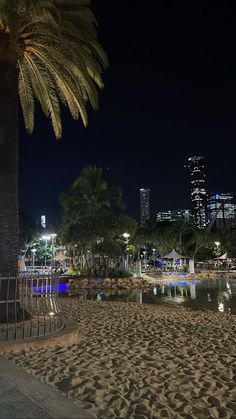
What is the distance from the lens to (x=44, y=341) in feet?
29.0

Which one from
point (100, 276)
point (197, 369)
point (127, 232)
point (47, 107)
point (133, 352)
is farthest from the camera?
point (127, 232)

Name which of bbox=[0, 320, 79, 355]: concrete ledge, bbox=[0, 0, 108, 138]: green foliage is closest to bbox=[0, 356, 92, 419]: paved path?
bbox=[0, 320, 79, 355]: concrete ledge

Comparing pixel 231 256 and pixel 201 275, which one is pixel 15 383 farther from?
pixel 231 256

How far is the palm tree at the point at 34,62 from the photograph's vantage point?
→ 10414 mm

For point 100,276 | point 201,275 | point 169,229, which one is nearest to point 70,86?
point 100,276

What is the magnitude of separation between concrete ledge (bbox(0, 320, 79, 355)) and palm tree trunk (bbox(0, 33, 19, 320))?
78.5 inches

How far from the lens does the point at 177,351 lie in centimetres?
883

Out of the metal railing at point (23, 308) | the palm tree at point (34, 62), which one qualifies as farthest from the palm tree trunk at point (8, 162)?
the metal railing at point (23, 308)

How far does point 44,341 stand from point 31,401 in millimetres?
3964

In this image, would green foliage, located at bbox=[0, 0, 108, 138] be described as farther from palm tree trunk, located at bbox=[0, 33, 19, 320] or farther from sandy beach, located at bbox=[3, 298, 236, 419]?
sandy beach, located at bbox=[3, 298, 236, 419]

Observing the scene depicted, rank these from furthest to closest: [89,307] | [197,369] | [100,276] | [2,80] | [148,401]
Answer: [100,276] < [89,307] < [2,80] < [197,369] < [148,401]

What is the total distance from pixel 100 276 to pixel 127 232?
530 cm

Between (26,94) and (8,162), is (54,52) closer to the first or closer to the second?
(26,94)

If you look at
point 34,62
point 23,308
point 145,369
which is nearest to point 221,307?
point 23,308
